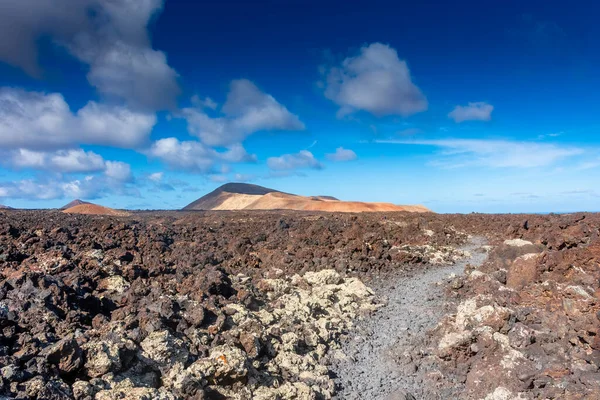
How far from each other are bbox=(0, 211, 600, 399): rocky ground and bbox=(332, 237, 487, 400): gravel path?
5 centimetres

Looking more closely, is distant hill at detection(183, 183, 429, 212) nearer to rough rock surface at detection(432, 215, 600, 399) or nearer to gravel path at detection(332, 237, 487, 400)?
gravel path at detection(332, 237, 487, 400)

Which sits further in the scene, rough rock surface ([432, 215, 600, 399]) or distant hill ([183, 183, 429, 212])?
distant hill ([183, 183, 429, 212])

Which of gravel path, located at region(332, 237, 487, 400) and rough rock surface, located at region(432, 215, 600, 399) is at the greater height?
rough rock surface, located at region(432, 215, 600, 399)

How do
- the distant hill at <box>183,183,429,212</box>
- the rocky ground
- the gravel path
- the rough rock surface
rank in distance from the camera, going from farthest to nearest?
the distant hill at <box>183,183,429,212</box> → the gravel path → the rough rock surface → the rocky ground

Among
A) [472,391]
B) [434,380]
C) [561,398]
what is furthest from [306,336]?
[561,398]

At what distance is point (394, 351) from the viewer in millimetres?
8820

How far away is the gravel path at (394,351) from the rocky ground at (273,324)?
0.05 m

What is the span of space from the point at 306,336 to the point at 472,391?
3.43 meters

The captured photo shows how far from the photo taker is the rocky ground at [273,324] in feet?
20.0

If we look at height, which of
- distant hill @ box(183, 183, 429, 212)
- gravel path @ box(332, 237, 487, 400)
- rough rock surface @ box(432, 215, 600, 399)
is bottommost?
gravel path @ box(332, 237, 487, 400)

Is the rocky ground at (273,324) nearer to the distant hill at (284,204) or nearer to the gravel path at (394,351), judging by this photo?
the gravel path at (394,351)

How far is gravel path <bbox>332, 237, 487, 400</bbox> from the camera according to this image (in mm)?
7316

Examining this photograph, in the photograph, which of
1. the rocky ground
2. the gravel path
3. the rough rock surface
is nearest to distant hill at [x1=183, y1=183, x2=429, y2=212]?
the rocky ground

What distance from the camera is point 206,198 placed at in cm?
8450
